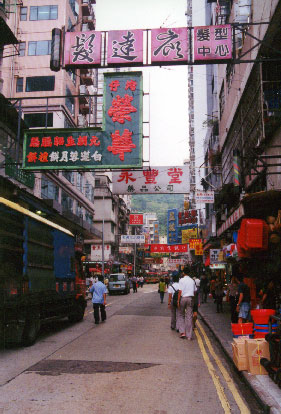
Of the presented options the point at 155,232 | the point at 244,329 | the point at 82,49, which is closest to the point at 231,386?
the point at 244,329

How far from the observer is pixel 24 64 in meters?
33.8

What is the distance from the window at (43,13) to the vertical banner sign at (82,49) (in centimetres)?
2431

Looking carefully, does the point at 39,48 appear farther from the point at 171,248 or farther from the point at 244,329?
the point at 171,248

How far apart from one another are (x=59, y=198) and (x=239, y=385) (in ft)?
95.8

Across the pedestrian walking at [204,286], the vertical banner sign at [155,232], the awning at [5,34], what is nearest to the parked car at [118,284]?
the pedestrian walking at [204,286]

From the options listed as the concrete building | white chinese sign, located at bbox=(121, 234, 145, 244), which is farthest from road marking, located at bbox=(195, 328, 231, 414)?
white chinese sign, located at bbox=(121, 234, 145, 244)

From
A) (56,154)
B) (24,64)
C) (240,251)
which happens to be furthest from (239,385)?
(24,64)

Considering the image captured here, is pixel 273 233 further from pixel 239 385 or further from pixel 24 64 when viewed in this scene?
pixel 24 64

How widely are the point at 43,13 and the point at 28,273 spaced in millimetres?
31997

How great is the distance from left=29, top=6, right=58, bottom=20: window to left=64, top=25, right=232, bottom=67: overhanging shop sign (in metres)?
24.6

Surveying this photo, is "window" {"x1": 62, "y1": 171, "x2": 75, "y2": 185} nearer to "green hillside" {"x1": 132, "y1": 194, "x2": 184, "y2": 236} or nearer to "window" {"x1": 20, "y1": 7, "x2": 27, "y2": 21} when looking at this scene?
"window" {"x1": 20, "y1": 7, "x2": 27, "y2": 21}

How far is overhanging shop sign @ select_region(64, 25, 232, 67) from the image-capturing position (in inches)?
501

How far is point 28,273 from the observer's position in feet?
30.9

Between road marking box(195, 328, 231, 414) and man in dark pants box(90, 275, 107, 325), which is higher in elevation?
man in dark pants box(90, 275, 107, 325)
